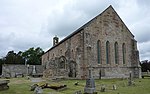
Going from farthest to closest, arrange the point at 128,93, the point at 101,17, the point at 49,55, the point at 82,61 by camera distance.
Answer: the point at 49,55
the point at 101,17
the point at 82,61
the point at 128,93

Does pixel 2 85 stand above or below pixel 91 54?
below

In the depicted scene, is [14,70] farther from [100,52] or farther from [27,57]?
[27,57]

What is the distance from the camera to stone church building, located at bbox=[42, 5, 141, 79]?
1258 inches

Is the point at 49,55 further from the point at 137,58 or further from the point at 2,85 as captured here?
the point at 2,85

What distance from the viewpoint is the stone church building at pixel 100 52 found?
32.0m

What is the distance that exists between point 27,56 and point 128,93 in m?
81.2

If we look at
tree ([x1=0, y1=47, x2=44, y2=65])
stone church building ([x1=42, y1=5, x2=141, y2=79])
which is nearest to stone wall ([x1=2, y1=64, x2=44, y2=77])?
stone church building ([x1=42, y1=5, x2=141, y2=79])

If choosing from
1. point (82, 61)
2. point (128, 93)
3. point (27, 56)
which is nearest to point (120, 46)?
point (82, 61)

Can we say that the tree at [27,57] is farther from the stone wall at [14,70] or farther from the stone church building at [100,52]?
the stone church building at [100,52]

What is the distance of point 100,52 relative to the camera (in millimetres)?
33875

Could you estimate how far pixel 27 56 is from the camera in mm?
92625

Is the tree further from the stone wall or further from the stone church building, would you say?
the stone church building

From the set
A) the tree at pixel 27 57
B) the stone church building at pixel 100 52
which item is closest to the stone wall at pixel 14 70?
the stone church building at pixel 100 52

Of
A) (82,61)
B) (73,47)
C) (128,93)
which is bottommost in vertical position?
(128,93)
